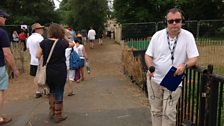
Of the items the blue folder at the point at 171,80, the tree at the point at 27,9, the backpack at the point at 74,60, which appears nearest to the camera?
the blue folder at the point at 171,80

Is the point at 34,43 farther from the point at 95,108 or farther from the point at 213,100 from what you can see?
the point at 213,100

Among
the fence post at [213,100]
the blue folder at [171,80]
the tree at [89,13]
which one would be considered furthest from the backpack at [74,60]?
the tree at [89,13]

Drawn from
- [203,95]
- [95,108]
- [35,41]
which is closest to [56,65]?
[95,108]

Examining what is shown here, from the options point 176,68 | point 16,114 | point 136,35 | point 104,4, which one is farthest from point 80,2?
point 176,68

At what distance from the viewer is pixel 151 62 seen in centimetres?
457

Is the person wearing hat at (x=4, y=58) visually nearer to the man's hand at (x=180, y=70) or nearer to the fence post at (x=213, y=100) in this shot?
the man's hand at (x=180, y=70)

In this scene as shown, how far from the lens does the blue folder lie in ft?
14.1

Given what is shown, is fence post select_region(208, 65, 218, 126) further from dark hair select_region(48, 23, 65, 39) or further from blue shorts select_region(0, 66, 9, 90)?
blue shorts select_region(0, 66, 9, 90)

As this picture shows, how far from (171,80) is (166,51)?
346 mm

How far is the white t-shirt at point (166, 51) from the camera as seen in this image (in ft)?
14.2

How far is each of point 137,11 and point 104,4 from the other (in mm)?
7847

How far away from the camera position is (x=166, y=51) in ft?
14.4

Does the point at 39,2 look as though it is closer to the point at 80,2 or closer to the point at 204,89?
the point at 80,2

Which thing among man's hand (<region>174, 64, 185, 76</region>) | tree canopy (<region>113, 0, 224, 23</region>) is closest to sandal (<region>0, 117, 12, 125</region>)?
man's hand (<region>174, 64, 185, 76</region>)
